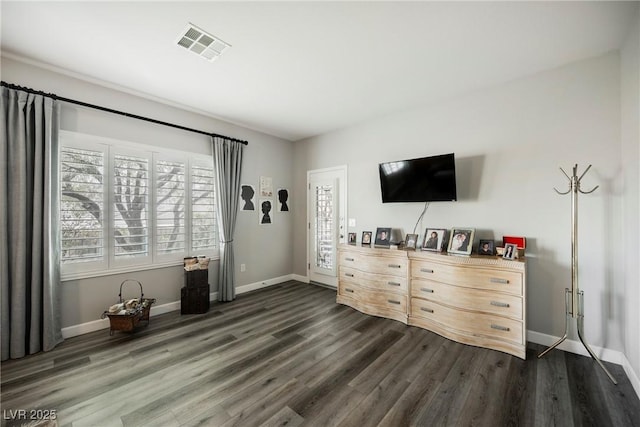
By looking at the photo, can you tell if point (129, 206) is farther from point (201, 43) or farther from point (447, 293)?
point (447, 293)

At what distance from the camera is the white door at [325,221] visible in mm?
4379

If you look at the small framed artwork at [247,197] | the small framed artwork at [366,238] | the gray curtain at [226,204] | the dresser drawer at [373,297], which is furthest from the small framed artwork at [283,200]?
the dresser drawer at [373,297]

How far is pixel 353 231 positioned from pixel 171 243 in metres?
2.67

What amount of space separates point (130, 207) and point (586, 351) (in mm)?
4996

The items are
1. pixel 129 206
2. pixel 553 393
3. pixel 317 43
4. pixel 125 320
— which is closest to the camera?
pixel 553 393

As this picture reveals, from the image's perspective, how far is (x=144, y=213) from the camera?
3.19m

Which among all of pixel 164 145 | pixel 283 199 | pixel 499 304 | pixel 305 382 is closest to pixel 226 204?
pixel 164 145

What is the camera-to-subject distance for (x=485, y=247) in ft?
9.17

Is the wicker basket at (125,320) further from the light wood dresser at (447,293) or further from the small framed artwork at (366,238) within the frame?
the small framed artwork at (366,238)

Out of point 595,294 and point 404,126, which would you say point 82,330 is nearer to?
point 404,126

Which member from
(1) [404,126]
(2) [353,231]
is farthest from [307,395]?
(1) [404,126]

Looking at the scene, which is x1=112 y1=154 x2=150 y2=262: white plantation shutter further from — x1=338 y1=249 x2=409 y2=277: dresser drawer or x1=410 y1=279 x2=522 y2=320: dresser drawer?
x1=410 y1=279 x2=522 y2=320: dresser drawer

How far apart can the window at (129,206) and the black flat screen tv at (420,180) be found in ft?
8.55

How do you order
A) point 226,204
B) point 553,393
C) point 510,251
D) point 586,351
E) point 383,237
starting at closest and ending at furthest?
1. point 553,393
2. point 586,351
3. point 510,251
4. point 383,237
5. point 226,204
